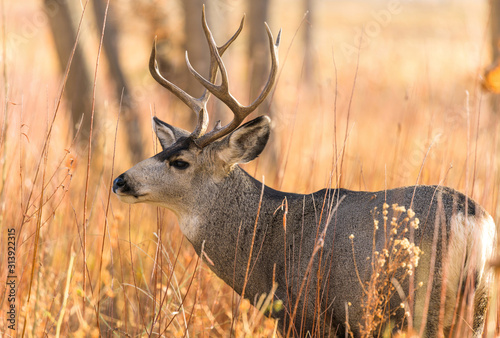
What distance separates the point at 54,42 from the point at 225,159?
3669mm

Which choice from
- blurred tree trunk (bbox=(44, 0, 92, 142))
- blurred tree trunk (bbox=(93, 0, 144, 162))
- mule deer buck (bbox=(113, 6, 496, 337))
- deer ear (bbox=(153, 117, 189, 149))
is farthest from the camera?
blurred tree trunk (bbox=(93, 0, 144, 162))

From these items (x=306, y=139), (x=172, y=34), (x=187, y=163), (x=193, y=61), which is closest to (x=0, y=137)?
(x=187, y=163)

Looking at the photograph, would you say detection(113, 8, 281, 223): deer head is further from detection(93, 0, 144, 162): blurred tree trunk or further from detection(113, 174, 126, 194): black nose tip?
detection(93, 0, 144, 162): blurred tree trunk

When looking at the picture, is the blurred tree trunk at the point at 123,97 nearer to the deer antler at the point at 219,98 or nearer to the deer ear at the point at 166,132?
the deer ear at the point at 166,132

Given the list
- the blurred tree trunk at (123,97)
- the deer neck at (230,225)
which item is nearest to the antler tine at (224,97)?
the deer neck at (230,225)

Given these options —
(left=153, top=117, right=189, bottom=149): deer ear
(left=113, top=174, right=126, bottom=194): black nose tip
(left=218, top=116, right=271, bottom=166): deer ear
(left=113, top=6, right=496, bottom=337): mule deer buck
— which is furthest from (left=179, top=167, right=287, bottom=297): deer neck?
(left=153, top=117, right=189, bottom=149): deer ear

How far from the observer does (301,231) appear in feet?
10.5

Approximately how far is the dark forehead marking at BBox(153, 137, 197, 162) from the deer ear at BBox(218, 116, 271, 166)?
0.21 metres

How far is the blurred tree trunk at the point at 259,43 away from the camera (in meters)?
7.69

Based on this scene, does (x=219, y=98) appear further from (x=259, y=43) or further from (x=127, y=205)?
(x=259, y=43)

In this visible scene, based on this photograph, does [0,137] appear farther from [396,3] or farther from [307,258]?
[396,3]

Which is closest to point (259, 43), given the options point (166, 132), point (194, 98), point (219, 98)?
point (166, 132)

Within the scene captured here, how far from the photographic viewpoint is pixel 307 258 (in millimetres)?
3129

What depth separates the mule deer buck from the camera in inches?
104
